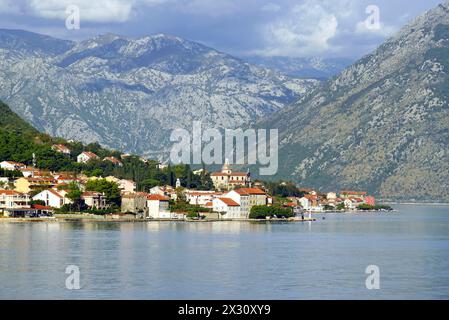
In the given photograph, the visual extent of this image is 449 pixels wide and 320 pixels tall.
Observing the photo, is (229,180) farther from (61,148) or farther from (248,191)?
(248,191)

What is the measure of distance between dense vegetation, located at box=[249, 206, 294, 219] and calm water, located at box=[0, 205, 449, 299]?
27.8 meters

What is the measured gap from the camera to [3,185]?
107m

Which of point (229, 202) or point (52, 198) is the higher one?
point (229, 202)

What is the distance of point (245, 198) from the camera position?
114 m

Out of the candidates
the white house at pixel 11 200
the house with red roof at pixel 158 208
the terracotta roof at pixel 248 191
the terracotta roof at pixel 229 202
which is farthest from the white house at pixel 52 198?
the terracotta roof at pixel 248 191

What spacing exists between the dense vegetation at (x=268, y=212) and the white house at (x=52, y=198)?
1908 centimetres

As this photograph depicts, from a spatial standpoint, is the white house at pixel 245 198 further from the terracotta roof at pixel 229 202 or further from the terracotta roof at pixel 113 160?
the terracotta roof at pixel 113 160

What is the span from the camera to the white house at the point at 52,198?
10262 centimetres

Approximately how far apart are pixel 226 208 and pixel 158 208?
717cm

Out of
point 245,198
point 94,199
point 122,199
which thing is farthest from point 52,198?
point 245,198
